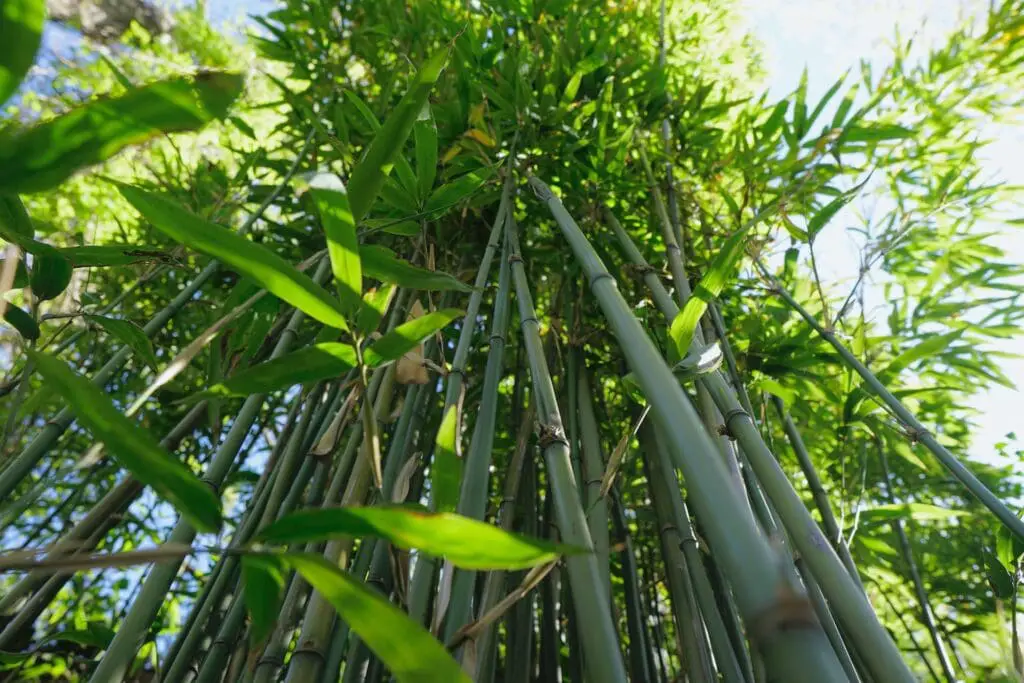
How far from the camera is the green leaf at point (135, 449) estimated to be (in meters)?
0.35

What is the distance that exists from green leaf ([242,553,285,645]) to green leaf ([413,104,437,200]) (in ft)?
1.55

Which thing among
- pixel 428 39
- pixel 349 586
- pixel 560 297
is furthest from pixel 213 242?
pixel 428 39

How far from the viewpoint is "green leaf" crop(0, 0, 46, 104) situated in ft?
1.19

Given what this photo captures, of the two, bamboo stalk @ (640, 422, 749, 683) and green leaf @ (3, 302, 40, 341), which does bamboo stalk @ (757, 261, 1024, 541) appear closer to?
bamboo stalk @ (640, 422, 749, 683)

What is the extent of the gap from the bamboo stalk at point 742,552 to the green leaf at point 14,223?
558 mm

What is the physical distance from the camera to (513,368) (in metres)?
1.32

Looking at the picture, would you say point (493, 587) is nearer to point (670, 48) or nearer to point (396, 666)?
point (396, 666)

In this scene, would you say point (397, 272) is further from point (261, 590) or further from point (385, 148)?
point (261, 590)

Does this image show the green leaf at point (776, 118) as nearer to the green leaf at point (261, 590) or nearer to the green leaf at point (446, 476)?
the green leaf at point (446, 476)

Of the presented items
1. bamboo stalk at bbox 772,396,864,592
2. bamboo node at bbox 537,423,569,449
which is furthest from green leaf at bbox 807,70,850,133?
bamboo node at bbox 537,423,569,449

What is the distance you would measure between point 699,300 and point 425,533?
375 mm

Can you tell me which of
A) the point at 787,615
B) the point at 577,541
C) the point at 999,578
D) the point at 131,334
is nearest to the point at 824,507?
the point at 999,578

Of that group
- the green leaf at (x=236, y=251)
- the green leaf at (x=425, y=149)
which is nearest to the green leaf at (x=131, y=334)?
the green leaf at (x=236, y=251)

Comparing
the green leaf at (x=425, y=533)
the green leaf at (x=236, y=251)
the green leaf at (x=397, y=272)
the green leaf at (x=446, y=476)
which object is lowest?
the green leaf at (x=425, y=533)
